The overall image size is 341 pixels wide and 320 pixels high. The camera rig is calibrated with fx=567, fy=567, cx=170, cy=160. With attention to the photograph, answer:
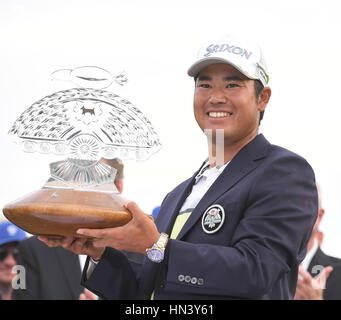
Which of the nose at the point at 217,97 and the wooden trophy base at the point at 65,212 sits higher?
the nose at the point at 217,97

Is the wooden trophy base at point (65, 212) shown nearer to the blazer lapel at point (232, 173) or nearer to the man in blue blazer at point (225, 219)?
the man in blue blazer at point (225, 219)

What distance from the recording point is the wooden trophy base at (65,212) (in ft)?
6.97

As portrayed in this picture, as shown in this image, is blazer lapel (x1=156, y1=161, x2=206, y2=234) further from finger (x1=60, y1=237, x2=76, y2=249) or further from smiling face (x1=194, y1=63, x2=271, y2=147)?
finger (x1=60, y1=237, x2=76, y2=249)

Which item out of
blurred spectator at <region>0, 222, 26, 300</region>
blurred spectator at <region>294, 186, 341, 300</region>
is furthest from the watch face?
blurred spectator at <region>0, 222, 26, 300</region>

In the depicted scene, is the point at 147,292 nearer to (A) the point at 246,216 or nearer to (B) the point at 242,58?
(A) the point at 246,216

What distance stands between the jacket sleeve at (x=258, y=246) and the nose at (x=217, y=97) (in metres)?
0.38

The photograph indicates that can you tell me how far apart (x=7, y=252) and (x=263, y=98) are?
9.86 ft

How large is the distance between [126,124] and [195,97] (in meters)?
0.38

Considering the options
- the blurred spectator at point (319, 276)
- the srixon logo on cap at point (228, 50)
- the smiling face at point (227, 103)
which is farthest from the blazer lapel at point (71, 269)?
the srixon logo on cap at point (228, 50)

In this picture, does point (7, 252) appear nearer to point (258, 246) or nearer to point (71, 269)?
point (71, 269)

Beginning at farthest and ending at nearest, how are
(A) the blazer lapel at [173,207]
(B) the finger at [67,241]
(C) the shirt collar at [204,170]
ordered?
1. (C) the shirt collar at [204,170]
2. (A) the blazer lapel at [173,207]
3. (B) the finger at [67,241]

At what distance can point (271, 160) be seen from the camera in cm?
238

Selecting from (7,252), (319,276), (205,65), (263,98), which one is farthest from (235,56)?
(7,252)

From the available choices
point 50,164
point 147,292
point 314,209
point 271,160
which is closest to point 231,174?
point 271,160
